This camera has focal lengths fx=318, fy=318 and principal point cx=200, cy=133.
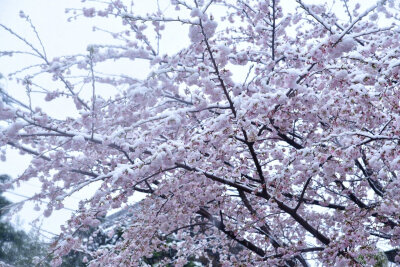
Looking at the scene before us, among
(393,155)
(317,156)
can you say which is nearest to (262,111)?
(317,156)

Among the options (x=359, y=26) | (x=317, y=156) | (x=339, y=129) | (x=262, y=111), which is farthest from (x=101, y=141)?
(x=359, y=26)

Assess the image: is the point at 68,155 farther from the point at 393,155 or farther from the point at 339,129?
the point at 393,155

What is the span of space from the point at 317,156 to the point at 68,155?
11.3 feet

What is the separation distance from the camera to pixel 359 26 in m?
5.11

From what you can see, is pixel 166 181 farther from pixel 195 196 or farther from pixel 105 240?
pixel 105 240

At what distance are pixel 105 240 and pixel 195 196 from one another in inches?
300

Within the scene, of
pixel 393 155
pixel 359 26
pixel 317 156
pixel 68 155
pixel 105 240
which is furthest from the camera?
pixel 105 240

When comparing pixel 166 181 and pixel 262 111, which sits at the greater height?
pixel 262 111

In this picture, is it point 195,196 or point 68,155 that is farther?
point 68,155

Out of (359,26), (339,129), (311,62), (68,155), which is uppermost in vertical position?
(359,26)

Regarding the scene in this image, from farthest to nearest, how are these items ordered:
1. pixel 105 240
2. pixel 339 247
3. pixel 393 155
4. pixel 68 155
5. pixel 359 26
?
1. pixel 105 240
2. pixel 359 26
3. pixel 68 155
4. pixel 339 247
5. pixel 393 155

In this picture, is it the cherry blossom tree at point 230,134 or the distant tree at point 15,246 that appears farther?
the distant tree at point 15,246

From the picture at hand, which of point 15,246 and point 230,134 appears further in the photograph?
point 15,246

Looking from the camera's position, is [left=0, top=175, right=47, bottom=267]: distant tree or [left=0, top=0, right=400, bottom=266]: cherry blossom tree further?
[left=0, top=175, right=47, bottom=267]: distant tree
